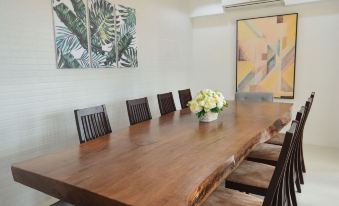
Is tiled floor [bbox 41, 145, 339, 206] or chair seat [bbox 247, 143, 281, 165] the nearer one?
chair seat [bbox 247, 143, 281, 165]

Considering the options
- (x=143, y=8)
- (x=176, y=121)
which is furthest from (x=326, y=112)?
(x=143, y=8)

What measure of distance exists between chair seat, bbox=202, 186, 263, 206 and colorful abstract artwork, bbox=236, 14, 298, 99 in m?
3.21

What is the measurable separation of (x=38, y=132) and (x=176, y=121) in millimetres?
1339

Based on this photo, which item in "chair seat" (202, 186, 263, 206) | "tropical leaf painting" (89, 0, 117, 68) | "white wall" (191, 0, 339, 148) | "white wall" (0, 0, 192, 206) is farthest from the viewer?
"white wall" (191, 0, 339, 148)

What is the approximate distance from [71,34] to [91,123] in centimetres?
118

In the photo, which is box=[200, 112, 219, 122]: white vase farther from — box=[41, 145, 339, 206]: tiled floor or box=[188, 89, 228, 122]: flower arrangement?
box=[41, 145, 339, 206]: tiled floor

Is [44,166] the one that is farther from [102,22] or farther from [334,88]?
[334,88]

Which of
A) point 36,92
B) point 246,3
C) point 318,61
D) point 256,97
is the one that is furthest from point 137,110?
point 318,61

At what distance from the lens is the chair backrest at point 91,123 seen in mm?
2057

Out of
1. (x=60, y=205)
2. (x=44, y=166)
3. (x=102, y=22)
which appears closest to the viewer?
(x=44, y=166)

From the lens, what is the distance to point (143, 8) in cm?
395

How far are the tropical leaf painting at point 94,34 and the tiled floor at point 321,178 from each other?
1575mm

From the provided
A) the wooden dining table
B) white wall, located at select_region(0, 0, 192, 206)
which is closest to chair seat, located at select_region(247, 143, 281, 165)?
the wooden dining table

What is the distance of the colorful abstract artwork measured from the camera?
4.30m
